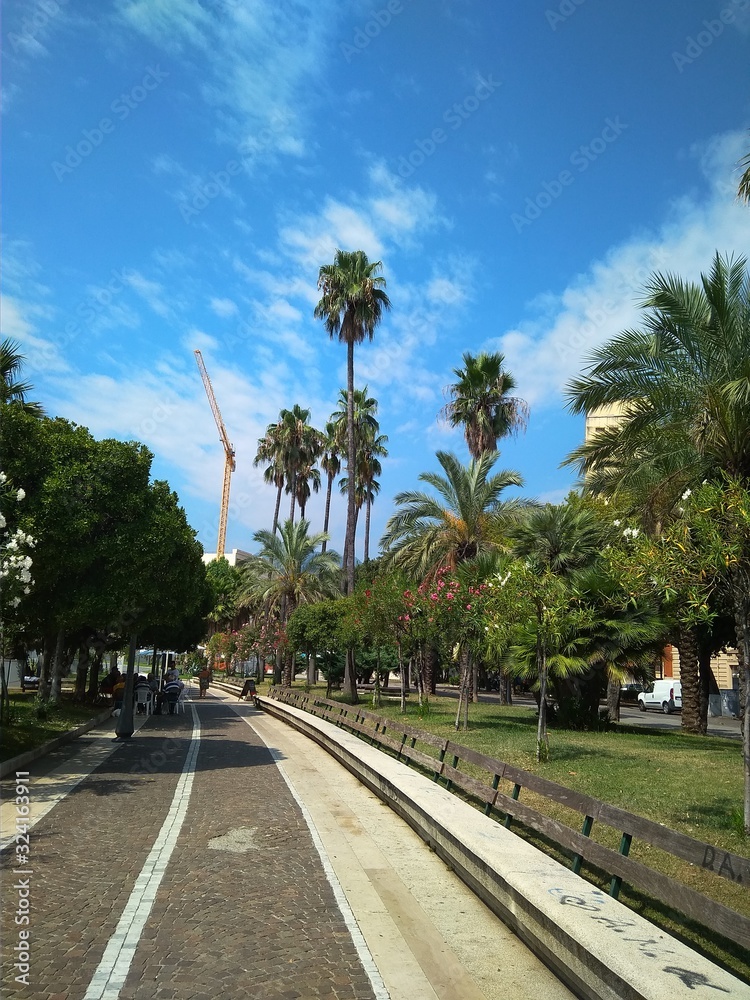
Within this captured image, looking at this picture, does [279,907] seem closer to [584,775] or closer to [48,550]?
[584,775]

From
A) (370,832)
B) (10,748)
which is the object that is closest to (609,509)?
(370,832)

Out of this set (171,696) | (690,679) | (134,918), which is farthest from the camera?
(171,696)

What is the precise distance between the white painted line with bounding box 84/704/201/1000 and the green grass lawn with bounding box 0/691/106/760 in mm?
5259

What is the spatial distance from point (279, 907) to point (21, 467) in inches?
388

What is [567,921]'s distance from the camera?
16.4 ft

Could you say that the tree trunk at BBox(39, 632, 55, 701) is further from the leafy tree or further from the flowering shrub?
the leafy tree

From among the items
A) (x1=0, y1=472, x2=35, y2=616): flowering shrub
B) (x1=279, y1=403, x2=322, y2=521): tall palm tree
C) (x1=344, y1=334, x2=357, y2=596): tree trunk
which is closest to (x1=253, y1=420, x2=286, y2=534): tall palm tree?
(x1=279, y1=403, x2=322, y2=521): tall palm tree

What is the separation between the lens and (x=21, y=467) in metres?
13.2

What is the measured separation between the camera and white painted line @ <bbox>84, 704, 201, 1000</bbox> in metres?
4.50

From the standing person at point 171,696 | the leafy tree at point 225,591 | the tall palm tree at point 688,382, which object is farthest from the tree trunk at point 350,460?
the leafy tree at point 225,591

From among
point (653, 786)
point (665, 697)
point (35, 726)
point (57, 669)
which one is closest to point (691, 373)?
point (653, 786)

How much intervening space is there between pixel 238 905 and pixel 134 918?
2.67ft

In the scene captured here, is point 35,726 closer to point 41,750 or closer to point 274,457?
point 41,750

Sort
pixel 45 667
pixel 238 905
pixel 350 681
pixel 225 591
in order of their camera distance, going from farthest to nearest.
Result: pixel 225 591 → pixel 350 681 → pixel 45 667 → pixel 238 905
